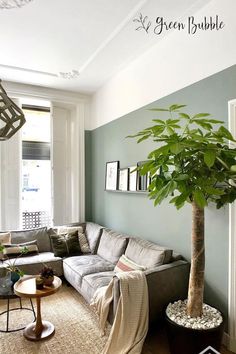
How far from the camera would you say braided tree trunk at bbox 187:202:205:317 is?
2.03m

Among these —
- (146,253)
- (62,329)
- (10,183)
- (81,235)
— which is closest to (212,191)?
(146,253)

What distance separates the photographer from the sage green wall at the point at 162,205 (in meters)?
2.34

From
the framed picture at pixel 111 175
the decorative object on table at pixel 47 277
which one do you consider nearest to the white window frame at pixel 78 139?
the framed picture at pixel 111 175

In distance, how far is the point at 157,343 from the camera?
2.35 m

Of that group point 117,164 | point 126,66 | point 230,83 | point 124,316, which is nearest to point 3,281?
point 124,316

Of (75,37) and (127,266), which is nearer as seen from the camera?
(127,266)

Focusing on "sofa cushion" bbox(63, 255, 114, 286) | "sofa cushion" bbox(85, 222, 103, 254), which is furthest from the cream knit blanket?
"sofa cushion" bbox(85, 222, 103, 254)

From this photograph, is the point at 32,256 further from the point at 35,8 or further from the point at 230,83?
the point at 230,83

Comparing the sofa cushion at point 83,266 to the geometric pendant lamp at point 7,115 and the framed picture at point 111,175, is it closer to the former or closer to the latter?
the framed picture at point 111,175

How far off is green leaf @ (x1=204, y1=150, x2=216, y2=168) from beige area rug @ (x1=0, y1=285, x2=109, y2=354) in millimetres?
1852

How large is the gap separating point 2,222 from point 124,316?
9.80ft

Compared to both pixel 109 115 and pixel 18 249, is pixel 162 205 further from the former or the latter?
pixel 18 249

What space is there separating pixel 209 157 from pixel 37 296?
6.36 ft

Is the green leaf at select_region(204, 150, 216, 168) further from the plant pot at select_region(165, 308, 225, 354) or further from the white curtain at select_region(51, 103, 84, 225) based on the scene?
the white curtain at select_region(51, 103, 84, 225)
